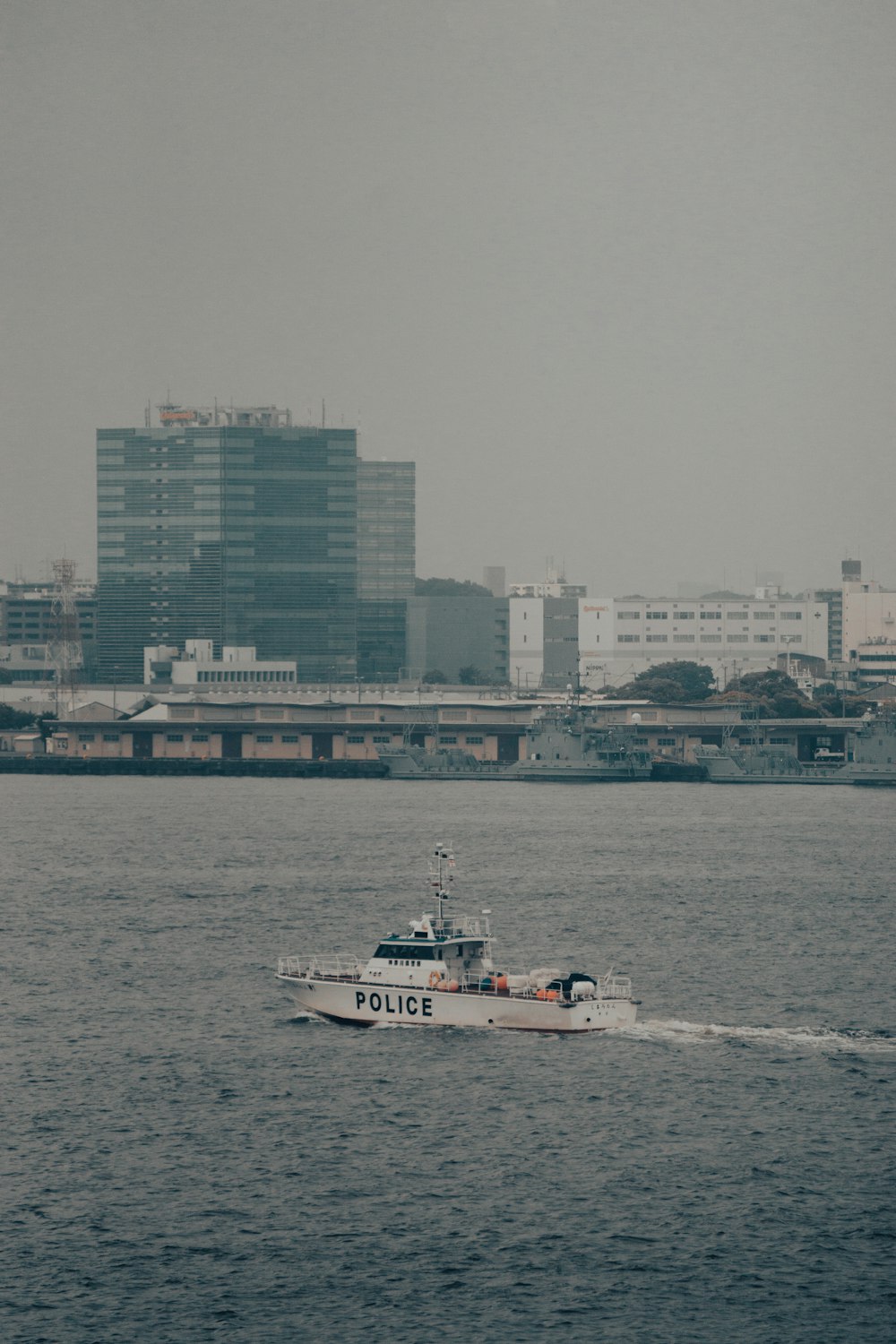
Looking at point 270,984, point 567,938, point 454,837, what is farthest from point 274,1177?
point 454,837

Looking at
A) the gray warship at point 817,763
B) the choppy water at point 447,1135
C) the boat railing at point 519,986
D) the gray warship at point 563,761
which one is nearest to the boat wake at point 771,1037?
the choppy water at point 447,1135

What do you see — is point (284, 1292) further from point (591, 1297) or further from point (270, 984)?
point (270, 984)

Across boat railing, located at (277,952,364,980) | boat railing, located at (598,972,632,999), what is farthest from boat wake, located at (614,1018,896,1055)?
boat railing, located at (277,952,364,980)

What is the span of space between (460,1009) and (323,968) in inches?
308

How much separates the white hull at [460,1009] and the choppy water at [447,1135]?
1.95 feet

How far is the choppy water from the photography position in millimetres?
39500

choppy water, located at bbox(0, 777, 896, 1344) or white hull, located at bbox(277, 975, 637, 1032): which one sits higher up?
white hull, located at bbox(277, 975, 637, 1032)

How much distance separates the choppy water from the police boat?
0.80m

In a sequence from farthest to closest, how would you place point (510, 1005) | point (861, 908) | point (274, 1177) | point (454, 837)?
point (454, 837), point (861, 908), point (510, 1005), point (274, 1177)

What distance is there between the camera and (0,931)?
8262 cm

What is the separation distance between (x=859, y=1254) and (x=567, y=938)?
121 feet

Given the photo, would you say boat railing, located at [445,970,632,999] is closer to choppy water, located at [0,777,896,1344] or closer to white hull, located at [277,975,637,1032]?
white hull, located at [277,975,637,1032]

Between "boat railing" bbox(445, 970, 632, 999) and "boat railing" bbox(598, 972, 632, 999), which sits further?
"boat railing" bbox(598, 972, 632, 999)

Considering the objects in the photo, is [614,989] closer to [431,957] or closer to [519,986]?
[519,986]
